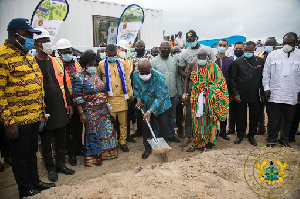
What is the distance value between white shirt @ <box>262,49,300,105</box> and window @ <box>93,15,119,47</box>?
742cm

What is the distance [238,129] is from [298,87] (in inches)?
54.4

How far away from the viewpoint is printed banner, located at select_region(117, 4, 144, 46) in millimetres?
9523

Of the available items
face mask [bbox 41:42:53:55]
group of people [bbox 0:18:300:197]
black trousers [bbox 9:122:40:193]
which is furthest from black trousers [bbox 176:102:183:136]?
black trousers [bbox 9:122:40:193]

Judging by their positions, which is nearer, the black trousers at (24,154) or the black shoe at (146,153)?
the black trousers at (24,154)

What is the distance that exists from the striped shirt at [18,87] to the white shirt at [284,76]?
398 centimetres

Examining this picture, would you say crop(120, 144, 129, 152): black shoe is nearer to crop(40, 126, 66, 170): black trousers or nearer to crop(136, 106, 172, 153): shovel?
crop(136, 106, 172, 153): shovel

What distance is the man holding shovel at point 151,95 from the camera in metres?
3.75

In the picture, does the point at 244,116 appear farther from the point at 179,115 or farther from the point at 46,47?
the point at 46,47

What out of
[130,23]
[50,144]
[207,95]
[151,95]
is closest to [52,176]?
[50,144]

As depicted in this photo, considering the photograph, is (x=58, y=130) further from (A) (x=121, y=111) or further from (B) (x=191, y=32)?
(B) (x=191, y=32)

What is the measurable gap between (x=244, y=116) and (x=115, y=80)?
2.79 m

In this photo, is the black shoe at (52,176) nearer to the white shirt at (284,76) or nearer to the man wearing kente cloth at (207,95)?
the man wearing kente cloth at (207,95)

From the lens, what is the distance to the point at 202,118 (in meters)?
4.33

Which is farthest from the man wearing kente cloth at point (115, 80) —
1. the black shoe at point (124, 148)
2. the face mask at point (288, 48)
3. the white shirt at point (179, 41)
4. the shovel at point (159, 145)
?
the white shirt at point (179, 41)
